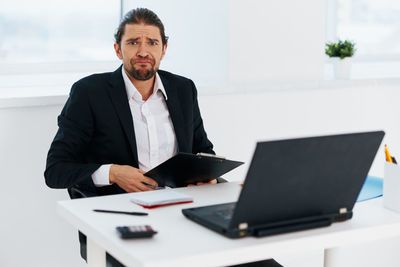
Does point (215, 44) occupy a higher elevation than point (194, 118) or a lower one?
higher

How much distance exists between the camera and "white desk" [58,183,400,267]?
1.52m

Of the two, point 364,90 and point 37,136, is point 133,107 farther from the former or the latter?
point 364,90

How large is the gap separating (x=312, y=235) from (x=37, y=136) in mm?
1362

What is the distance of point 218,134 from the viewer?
3.13 m

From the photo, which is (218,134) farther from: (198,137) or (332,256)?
(332,256)

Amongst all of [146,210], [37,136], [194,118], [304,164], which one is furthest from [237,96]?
[304,164]

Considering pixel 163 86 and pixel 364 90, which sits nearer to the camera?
pixel 163 86

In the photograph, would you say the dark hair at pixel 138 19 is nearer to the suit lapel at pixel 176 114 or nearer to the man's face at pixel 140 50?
the man's face at pixel 140 50

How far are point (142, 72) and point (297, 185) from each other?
3.44 ft

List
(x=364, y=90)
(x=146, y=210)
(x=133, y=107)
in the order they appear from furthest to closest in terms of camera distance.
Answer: (x=364, y=90)
(x=133, y=107)
(x=146, y=210)

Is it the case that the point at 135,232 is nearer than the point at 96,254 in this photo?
Yes

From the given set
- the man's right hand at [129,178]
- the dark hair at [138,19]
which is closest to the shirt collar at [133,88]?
the dark hair at [138,19]

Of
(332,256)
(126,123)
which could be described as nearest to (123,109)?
(126,123)

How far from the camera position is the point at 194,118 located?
8.82ft
